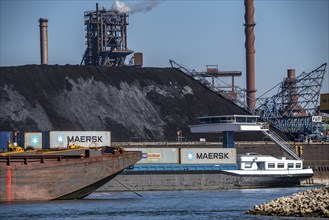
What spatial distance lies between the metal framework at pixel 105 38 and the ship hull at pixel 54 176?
102 metres

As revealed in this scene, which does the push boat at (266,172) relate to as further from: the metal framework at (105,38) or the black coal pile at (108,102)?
the metal framework at (105,38)

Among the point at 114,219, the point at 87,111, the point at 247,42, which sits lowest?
Result: the point at 114,219

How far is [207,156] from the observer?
11769cm

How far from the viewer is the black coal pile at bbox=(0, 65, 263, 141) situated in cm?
13762

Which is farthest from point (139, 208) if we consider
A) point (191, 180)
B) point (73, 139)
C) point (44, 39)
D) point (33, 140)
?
point (44, 39)

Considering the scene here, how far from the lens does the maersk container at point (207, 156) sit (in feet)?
382

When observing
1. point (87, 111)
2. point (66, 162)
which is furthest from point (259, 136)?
point (66, 162)

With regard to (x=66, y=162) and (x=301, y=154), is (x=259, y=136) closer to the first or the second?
(x=301, y=154)

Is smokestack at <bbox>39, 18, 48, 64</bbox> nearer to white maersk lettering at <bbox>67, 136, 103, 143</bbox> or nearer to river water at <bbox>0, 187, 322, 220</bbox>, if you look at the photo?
white maersk lettering at <bbox>67, 136, 103, 143</bbox>

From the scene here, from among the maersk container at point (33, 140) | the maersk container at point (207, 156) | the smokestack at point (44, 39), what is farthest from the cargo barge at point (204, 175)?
the smokestack at point (44, 39)

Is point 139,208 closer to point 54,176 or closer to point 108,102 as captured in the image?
point 54,176

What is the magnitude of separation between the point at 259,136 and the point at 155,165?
39.7 metres

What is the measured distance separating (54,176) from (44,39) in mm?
91738

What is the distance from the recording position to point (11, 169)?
81.6 metres
